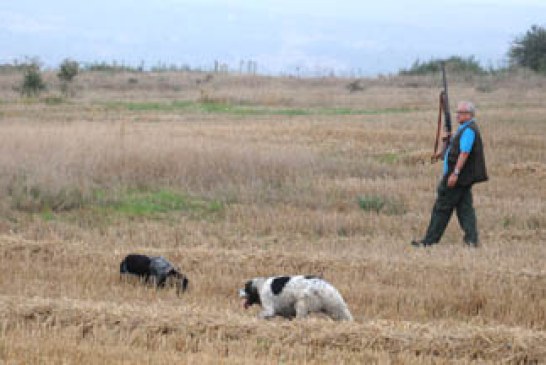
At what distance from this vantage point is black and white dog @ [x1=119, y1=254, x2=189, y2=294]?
33.3 ft

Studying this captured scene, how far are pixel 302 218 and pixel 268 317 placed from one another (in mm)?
5897

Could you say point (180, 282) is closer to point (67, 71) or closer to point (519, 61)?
point (67, 71)

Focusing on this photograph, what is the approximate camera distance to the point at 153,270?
10.3 m

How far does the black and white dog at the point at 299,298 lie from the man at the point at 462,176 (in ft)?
13.6

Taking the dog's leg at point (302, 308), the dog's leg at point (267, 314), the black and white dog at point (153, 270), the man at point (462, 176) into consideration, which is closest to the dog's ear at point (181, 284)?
the black and white dog at point (153, 270)

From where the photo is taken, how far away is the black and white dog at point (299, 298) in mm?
8531

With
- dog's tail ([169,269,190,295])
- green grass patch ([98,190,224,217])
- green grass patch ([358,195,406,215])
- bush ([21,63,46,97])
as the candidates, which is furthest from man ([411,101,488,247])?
bush ([21,63,46,97])

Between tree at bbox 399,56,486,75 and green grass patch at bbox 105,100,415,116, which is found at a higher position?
tree at bbox 399,56,486,75

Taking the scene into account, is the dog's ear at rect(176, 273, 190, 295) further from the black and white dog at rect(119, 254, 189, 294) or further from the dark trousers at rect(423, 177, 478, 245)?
the dark trousers at rect(423, 177, 478, 245)

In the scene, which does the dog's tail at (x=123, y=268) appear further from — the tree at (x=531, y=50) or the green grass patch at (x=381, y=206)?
the tree at (x=531, y=50)

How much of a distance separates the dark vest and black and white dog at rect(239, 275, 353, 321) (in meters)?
4.19

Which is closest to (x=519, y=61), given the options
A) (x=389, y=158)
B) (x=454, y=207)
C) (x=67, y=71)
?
(x=67, y=71)

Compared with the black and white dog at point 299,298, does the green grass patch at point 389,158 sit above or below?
above

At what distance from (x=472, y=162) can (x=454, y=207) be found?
700mm
